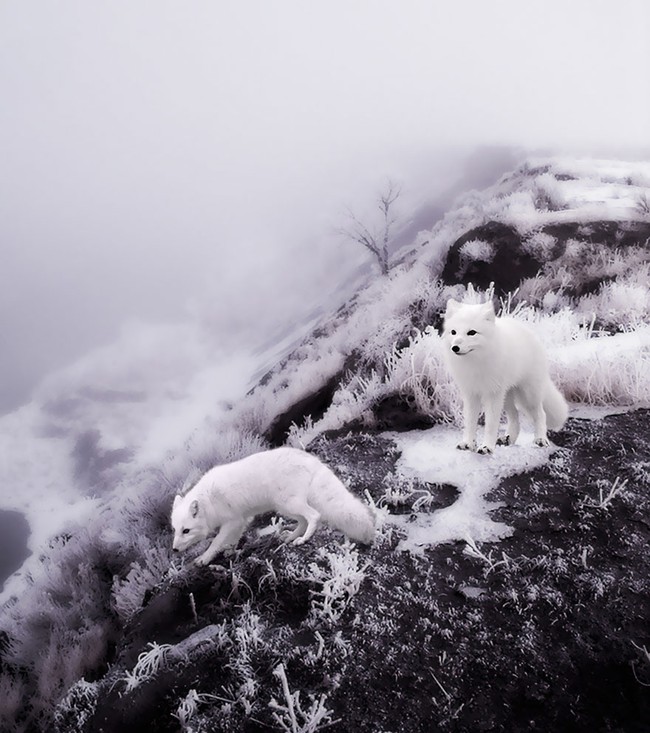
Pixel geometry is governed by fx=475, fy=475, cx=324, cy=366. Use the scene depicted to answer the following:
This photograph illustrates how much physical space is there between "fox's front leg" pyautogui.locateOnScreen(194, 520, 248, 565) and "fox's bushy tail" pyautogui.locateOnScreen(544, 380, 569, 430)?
1.28 m

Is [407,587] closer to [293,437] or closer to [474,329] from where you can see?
[474,329]

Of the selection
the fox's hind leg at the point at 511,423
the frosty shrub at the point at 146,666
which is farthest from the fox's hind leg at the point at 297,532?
the fox's hind leg at the point at 511,423

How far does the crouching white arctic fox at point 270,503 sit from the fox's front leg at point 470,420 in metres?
0.56

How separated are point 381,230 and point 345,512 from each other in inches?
121

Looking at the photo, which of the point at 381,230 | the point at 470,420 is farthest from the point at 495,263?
the point at 470,420

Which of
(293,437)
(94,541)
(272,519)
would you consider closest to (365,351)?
(293,437)

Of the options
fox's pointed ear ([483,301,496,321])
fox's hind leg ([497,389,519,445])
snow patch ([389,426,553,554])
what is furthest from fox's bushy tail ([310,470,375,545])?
fox's pointed ear ([483,301,496,321])

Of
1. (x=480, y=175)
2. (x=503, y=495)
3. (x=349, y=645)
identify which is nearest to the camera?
(x=349, y=645)

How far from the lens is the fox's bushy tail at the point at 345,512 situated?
155cm

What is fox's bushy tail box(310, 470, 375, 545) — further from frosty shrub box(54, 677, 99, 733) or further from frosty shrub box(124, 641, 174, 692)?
frosty shrub box(54, 677, 99, 733)

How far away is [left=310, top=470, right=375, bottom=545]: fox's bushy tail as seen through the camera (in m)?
1.55

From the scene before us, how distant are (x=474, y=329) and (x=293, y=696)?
4.07 feet

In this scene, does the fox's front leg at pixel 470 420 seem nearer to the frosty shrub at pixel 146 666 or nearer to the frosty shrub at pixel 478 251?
the frosty shrub at pixel 146 666

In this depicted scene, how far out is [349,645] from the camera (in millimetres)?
1237
